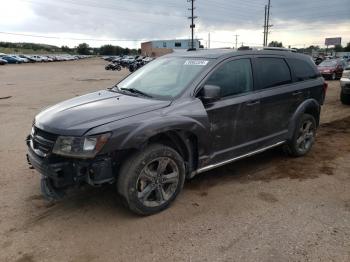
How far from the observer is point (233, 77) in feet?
15.3

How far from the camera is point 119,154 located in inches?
144

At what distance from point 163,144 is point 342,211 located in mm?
2146

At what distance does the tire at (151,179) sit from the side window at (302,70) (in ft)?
8.98

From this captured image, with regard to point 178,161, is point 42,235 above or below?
below

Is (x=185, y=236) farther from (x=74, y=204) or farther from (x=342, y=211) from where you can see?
(x=342, y=211)

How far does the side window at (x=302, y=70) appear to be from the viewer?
5630 millimetres

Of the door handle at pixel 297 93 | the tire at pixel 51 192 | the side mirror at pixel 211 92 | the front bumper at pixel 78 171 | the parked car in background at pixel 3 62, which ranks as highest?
the side mirror at pixel 211 92

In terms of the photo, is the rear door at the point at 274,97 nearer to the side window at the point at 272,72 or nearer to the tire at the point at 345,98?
the side window at the point at 272,72

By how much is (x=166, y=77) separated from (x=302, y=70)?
2.45 meters

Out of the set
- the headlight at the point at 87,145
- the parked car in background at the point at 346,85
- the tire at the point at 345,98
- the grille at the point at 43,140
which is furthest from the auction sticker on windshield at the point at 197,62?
the tire at the point at 345,98

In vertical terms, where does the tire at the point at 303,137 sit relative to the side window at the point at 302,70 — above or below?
below

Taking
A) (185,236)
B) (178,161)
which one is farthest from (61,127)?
(185,236)

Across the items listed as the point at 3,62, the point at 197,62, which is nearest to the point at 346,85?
the point at 197,62

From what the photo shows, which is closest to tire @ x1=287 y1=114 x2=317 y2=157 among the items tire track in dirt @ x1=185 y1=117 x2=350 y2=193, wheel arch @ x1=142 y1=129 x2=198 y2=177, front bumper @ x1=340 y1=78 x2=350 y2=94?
tire track in dirt @ x1=185 y1=117 x2=350 y2=193
